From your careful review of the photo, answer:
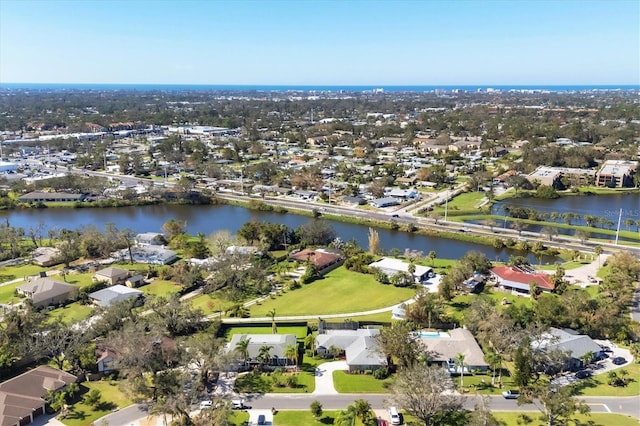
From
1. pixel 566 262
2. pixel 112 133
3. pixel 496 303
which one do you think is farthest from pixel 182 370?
pixel 112 133

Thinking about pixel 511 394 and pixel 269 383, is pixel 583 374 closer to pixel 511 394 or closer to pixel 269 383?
pixel 511 394

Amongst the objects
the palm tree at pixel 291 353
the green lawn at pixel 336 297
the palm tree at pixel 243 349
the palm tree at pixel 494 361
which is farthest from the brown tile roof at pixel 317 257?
the palm tree at pixel 494 361

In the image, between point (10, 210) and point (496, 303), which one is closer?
point (496, 303)

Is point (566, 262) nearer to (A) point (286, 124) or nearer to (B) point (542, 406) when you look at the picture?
(B) point (542, 406)

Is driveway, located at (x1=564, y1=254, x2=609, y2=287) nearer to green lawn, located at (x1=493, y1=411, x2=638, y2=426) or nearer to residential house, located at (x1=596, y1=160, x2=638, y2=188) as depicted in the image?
green lawn, located at (x1=493, y1=411, x2=638, y2=426)

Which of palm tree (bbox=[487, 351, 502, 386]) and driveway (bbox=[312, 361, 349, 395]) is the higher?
palm tree (bbox=[487, 351, 502, 386])

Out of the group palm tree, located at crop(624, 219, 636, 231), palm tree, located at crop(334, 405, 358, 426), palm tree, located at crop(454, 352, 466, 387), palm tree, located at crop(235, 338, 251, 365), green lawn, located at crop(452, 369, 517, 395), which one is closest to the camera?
palm tree, located at crop(334, 405, 358, 426)

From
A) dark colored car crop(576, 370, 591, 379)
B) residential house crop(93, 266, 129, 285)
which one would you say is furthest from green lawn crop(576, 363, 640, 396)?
residential house crop(93, 266, 129, 285)
